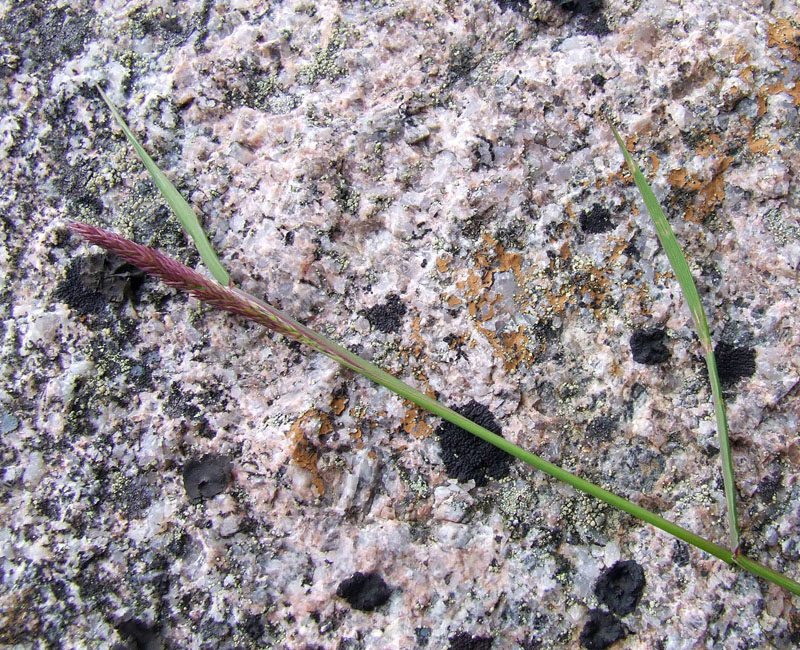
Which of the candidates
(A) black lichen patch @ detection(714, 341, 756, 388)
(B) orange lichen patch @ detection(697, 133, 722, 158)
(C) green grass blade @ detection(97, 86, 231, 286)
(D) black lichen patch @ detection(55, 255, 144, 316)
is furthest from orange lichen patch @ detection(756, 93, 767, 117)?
(D) black lichen patch @ detection(55, 255, 144, 316)

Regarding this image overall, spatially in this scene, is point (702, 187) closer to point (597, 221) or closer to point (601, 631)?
point (597, 221)

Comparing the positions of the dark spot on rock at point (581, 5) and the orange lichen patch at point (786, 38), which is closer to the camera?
the orange lichen patch at point (786, 38)

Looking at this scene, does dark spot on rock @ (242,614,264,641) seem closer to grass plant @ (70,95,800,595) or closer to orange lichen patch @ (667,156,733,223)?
grass plant @ (70,95,800,595)

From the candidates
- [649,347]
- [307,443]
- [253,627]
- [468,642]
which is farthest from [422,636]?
[649,347]

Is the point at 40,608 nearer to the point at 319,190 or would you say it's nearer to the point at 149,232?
the point at 149,232

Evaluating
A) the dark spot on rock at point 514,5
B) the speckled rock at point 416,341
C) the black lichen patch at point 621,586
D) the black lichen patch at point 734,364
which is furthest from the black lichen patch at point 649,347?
the dark spot on rock at point 514,5

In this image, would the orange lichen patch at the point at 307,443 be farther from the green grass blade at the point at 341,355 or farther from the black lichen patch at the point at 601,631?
the black lichen patch at the point at 601,631

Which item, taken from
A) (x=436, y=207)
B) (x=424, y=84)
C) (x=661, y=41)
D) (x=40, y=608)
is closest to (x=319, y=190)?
(x=436, y=207)
